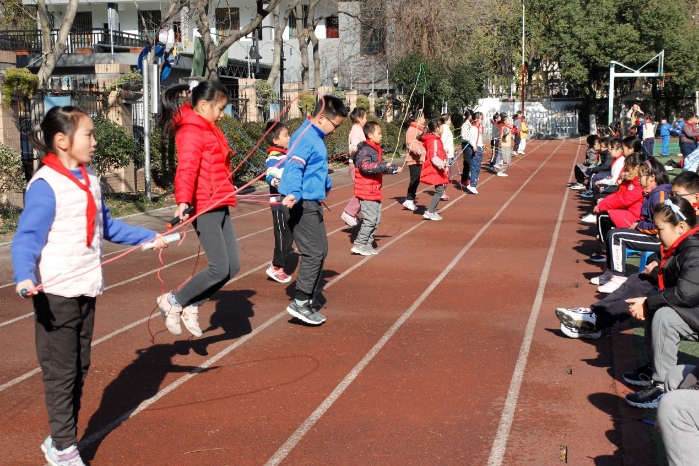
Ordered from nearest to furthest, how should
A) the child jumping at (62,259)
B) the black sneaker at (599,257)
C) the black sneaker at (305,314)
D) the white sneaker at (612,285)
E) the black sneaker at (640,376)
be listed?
the child jumping at (62,259), the black sneaker at (640,376), the black sneaker at (305,314), the white sneaker at (612,285), the black sneaker at (599,257)

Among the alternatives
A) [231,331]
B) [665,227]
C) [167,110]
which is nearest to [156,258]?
[231,331]

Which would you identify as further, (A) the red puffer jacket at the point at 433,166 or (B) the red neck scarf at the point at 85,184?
(A) the red puffer jacket at the point at 433,166

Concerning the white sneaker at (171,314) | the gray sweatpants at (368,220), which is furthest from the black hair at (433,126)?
the white sneaker at (171,314)

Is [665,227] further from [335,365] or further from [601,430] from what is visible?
[335,365]

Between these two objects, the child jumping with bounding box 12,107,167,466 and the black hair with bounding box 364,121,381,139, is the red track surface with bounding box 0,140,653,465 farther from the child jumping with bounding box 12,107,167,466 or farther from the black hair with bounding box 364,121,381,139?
the black hair with bounding box 364,121,381,139

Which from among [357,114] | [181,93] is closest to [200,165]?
[181,93]

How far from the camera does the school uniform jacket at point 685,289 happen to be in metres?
5.24

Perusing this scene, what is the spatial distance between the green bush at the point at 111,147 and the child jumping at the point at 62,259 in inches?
401

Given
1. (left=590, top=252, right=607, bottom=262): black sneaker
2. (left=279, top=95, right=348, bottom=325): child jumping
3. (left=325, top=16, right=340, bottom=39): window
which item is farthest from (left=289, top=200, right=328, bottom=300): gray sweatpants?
(left=325, top=16, right=340, bottom=39): window

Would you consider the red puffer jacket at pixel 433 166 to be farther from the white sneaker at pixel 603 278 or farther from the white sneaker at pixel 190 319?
the white sneaker at pixel 190 319

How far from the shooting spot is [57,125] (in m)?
4.22

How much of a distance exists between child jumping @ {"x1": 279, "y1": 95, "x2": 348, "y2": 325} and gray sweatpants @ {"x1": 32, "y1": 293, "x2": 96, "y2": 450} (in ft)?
9.87

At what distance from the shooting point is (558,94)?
54.2 meters

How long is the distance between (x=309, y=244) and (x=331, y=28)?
133ft
